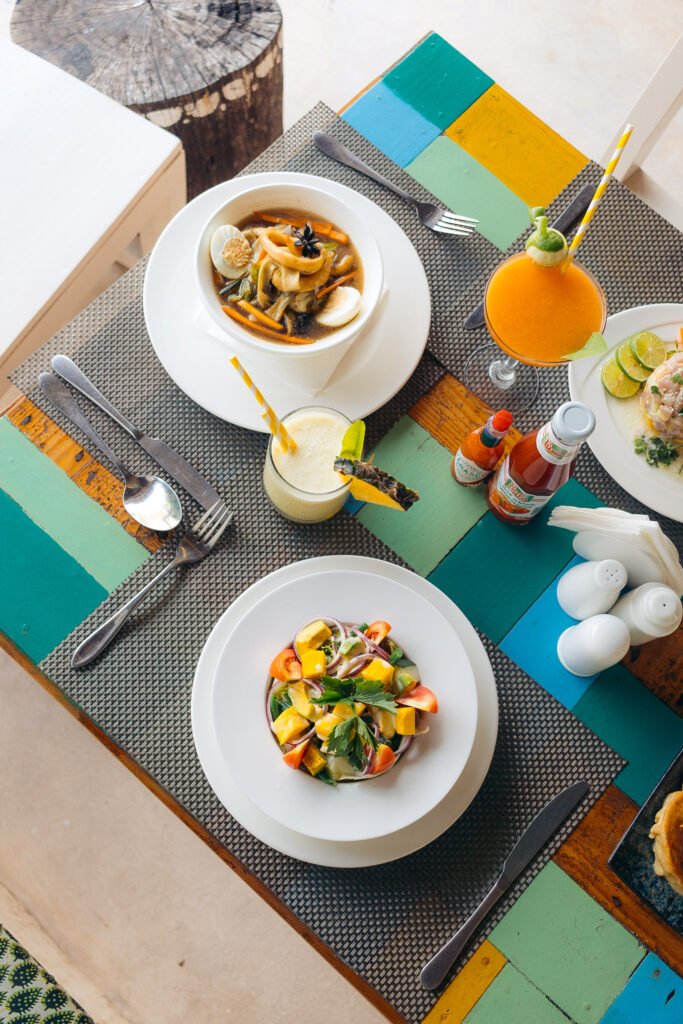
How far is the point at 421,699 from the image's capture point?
1076 mm

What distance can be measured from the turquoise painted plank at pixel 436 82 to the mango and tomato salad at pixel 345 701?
99 centimetres

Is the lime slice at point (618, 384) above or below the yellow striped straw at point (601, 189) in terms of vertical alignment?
below

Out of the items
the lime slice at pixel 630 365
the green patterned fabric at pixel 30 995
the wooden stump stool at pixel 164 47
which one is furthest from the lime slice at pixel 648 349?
the green patterned fabric at pixel 30 995

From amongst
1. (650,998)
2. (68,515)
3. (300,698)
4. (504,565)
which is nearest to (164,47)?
(68,515)

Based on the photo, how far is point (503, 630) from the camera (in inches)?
49.3

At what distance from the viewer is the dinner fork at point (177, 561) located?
46.5 inches

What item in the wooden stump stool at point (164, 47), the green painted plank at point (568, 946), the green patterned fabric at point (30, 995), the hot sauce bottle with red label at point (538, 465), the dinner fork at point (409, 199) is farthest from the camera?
the green patterned fabric at point (30, 995)

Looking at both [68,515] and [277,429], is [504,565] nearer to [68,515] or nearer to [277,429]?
[277,429]

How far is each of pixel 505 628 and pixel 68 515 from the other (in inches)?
28.1

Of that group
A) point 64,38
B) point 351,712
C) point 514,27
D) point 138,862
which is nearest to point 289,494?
point 351,712

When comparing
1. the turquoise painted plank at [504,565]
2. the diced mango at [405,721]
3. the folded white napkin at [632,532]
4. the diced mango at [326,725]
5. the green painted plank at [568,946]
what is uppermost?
the folded white napkin at [632,532]

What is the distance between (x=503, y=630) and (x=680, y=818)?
1.20 ft

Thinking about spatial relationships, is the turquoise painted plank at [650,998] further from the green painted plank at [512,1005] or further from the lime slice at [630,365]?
the lime slice at [630,365]

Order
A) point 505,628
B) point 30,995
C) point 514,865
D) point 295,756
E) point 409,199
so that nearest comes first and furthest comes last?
point 295,756
point 514,865
point 505,628
point 409,199
point 30,995
